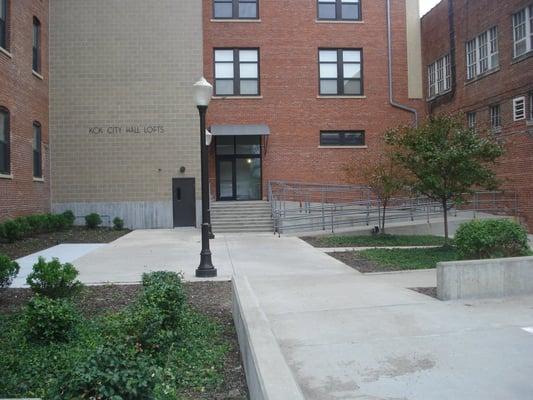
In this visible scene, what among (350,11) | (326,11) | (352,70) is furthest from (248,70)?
(350,11)

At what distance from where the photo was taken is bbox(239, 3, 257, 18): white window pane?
2589cm

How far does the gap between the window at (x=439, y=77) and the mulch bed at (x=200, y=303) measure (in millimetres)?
19607

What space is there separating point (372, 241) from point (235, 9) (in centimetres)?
1491

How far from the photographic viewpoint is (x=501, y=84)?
20547 millimetres

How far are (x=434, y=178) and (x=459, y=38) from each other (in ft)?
43.7

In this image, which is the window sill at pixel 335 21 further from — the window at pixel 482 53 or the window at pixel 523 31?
the window at pixel 523 31

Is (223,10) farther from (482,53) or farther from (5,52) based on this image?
(482,53)

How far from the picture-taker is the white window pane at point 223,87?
84.4ft

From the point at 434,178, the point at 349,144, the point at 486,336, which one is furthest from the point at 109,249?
the point at 349,144

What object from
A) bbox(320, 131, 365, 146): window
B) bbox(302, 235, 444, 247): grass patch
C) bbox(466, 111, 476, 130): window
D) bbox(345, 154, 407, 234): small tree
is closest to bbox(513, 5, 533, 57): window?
bbox(466, 111, 476, 130): window

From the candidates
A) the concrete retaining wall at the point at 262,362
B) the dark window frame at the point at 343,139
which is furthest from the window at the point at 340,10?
the concrete retaining wall at the point at 262,362

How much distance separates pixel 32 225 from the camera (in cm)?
1866

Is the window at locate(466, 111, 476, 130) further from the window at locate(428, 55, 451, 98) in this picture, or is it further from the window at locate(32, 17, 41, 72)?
the window at locate(32, 17, 41, 72)

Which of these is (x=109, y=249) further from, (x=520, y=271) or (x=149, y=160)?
(x=520, y=271)
